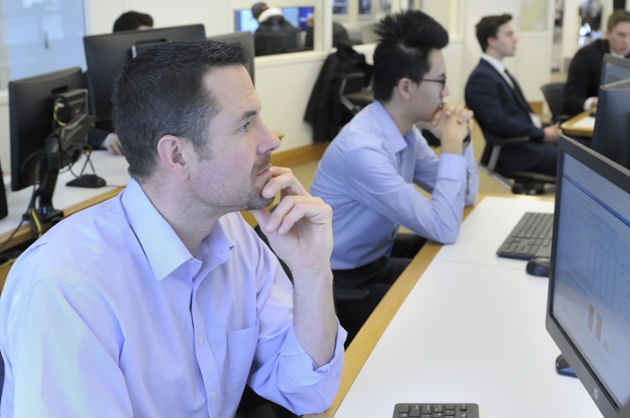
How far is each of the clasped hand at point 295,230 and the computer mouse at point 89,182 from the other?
1.62 meters

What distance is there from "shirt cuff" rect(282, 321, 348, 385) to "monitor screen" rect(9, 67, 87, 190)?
144 cm

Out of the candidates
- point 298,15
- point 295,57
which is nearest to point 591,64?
point 295,57

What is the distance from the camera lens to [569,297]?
1.25 metres

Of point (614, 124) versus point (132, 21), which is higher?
point (132, 21)

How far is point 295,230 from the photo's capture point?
1.43m

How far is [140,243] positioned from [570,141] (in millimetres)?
696

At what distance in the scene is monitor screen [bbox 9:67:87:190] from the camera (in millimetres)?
2422

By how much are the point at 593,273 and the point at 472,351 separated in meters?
0.46

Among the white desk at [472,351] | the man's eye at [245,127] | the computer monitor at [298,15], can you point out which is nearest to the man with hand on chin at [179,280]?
the man's eye at [245,127]

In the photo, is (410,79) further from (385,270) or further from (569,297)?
(569,297)

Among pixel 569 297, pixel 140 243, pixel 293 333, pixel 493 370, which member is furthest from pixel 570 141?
pixel 140 243

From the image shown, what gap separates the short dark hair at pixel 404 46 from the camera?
8.26 ft

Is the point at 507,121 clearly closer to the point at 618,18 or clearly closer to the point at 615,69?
the point at 615,69

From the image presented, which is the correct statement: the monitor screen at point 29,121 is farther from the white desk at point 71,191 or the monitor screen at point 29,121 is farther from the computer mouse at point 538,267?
the computer mouse at point 538,267
